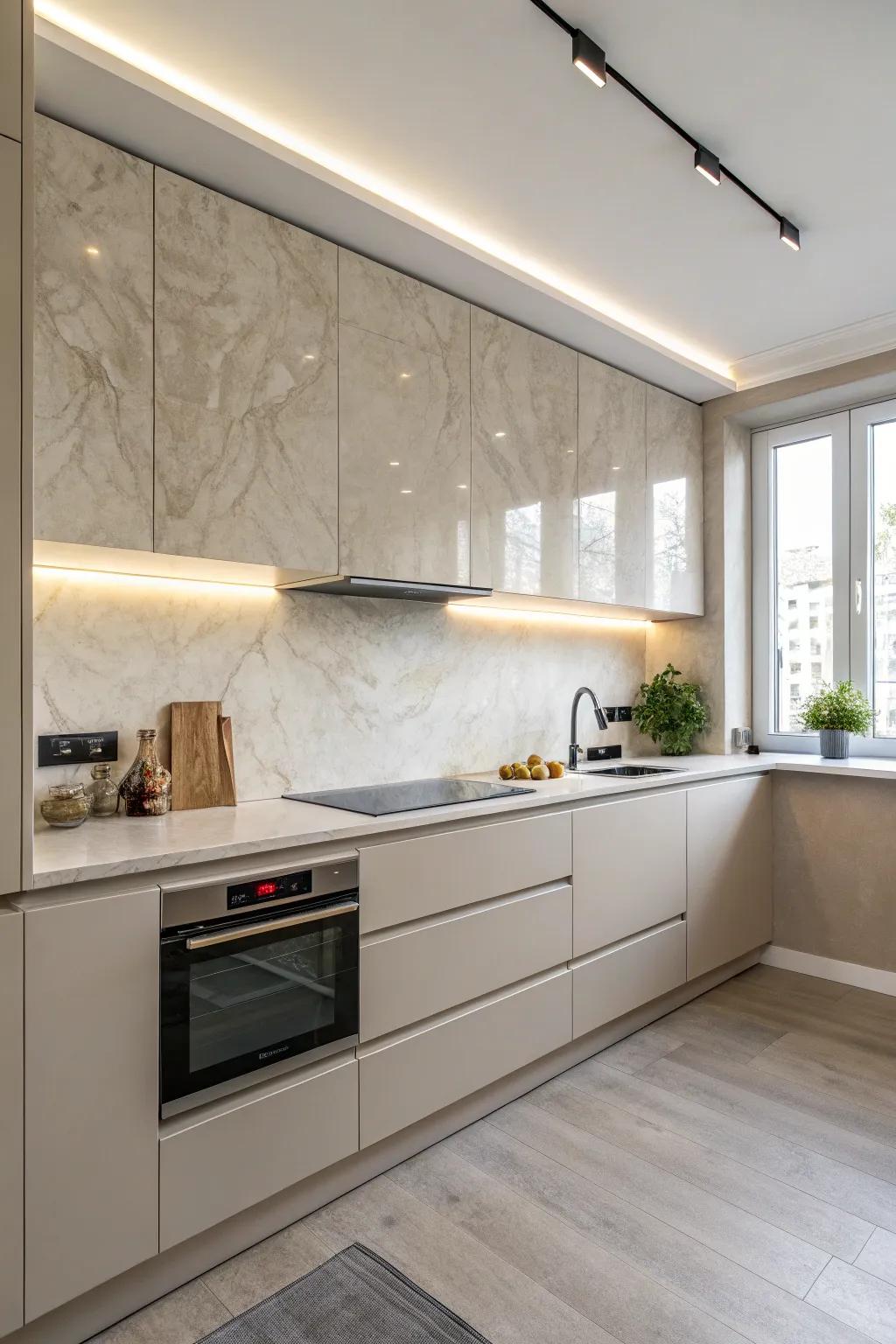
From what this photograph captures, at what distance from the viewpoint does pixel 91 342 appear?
1925mm

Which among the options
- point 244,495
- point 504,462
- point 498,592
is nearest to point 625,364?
point 504,462

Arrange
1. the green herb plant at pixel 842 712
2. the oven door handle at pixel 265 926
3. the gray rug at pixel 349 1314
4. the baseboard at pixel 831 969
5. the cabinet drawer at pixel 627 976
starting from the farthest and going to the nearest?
1. the green herb plant at pixel 842 712
2. the baseboard at pixel 831 969
3. the cabinet drawer at pixel 627 976
4. the oven door handle at pixel 265 926
5. the gray rug at pixel 349 1314

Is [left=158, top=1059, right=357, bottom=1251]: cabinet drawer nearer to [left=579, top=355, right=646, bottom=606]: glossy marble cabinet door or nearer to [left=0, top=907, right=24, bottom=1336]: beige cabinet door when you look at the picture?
[left=0, top=907, right=24, bottom=1336]: beige cabinet door

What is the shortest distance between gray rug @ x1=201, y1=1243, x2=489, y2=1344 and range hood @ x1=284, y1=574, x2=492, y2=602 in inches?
Result: 67.5

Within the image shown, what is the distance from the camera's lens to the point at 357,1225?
195 cm

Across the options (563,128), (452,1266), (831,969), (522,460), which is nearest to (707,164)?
(563,128)

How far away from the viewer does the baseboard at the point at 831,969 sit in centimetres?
343

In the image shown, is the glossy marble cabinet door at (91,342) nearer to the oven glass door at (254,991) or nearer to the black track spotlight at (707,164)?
the oven glass door at (254,991)

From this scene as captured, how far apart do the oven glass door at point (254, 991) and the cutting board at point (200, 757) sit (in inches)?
23.2

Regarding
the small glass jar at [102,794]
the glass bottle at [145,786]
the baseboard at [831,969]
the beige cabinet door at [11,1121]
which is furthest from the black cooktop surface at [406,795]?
the baseboard at [831,969]

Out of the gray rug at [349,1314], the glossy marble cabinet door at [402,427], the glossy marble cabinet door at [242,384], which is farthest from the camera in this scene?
the glossy marble cabinet door at [402,427]

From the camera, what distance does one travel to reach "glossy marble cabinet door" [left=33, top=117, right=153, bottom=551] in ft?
6.11

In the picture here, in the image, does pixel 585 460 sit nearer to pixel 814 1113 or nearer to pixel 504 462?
pixel 504 462

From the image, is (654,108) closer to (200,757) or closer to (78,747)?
(200,757)
